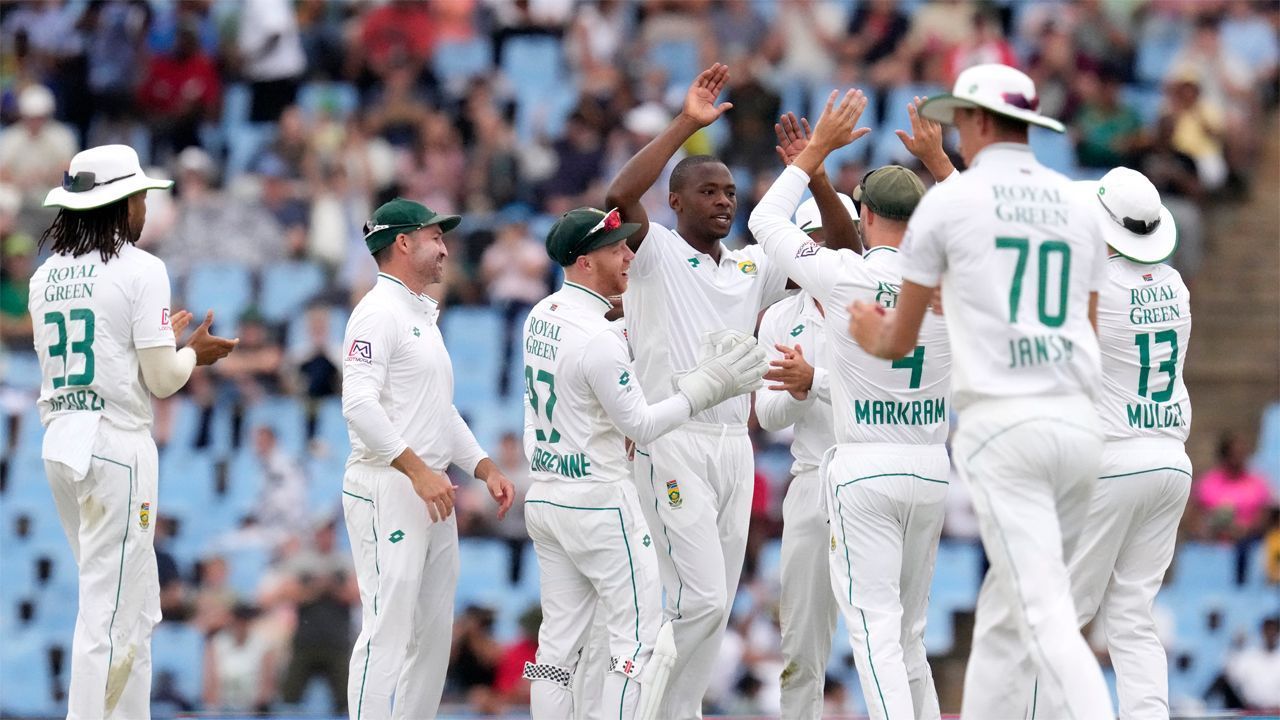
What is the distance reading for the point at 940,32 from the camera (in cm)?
1980

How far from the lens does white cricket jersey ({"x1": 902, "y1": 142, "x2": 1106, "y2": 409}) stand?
702 centimetres

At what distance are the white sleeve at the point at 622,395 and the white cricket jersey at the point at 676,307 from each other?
0.70m

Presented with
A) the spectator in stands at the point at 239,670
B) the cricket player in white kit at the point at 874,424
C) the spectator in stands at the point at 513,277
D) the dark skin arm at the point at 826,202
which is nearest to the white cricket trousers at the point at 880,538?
the cricket player in white kit at the point at 874,424

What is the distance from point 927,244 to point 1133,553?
2425 millimetres

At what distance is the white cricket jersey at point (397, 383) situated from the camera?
28.2 ft

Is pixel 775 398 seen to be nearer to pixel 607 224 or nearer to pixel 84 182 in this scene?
pixel 607 224

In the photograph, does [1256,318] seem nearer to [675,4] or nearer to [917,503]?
[675,4]

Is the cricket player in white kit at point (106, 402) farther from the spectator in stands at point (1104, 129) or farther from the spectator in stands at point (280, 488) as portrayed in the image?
the spectator in stands at point (1104, 129)

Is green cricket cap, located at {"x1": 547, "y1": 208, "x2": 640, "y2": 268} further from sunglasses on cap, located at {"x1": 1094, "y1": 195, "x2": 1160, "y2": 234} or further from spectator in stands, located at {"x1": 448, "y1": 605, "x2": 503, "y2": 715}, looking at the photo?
spectator in stands, located at {"x1": 448, "y1": 605, "x2": 503, "y2": 715}

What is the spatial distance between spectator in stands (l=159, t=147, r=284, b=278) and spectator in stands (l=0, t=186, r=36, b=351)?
4.09 ft

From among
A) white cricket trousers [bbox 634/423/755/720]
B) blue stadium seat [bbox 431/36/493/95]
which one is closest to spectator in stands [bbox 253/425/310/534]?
blue stadium seat [bbox 431/36/493/95]

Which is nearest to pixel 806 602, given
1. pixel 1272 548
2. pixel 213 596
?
pixel 213 596

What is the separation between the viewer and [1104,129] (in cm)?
1842

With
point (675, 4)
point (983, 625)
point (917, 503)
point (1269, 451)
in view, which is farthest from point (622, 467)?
point (675, 4)
